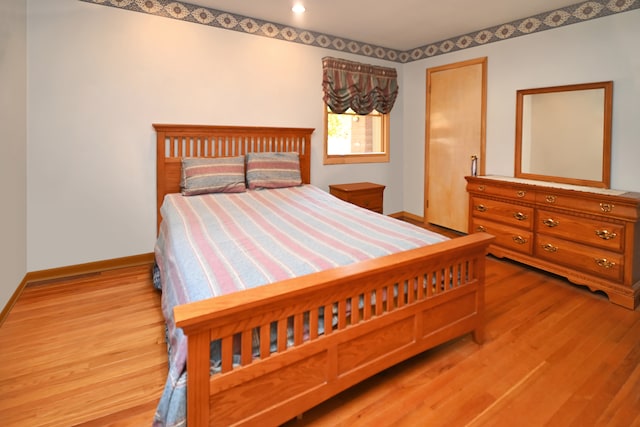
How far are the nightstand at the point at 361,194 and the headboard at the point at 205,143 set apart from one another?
71cm

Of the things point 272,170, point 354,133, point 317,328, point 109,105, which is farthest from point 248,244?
point 354,133

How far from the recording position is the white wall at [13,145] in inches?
94.5

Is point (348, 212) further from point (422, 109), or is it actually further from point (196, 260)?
point (422, 109)

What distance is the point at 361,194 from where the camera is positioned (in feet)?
13.9

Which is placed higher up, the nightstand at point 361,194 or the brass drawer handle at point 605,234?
the nightstand at point 361,194

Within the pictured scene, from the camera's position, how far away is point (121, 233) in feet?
11.0

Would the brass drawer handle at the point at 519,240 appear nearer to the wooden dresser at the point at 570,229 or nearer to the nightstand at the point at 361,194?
the wooden dresser at the point at 570,229

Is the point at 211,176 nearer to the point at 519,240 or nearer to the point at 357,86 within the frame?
the point at 357,86

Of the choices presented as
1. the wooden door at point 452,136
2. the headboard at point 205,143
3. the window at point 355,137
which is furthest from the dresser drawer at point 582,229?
the headboard at point 205,143

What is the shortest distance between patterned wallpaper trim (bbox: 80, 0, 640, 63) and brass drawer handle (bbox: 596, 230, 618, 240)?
1.84m

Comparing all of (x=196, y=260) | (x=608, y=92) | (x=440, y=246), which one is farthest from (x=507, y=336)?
(x=608, y=92)

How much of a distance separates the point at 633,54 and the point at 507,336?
2.58 m

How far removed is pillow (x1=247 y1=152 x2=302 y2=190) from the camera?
3559mm

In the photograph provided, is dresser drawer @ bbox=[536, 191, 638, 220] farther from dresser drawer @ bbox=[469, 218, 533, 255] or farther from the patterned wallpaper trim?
the patterned wallpaper trim
